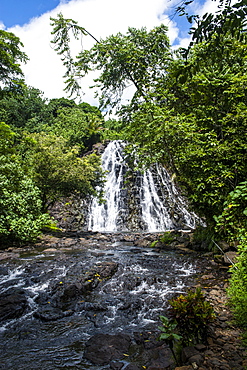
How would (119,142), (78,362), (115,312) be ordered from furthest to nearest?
1. (119,142)
2. (115,312)
3. (78,362)

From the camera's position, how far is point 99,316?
4.46 metres

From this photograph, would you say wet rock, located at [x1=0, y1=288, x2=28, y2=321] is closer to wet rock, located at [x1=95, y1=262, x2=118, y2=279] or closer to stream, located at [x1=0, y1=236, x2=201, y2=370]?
stream, located at [x1=0, y1=236, x2=201, y2=370]

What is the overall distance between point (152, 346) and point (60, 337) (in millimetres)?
1512

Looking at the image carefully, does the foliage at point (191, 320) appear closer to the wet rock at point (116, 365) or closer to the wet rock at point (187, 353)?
the wet rock at point (187, 353)

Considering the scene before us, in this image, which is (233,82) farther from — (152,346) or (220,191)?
(152,346)

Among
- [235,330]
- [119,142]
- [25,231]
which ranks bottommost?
[235,330]

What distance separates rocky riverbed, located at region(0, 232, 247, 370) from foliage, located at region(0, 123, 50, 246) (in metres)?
1.77

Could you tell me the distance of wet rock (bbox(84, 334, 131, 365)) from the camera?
313 cm

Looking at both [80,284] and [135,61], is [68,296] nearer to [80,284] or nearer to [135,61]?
[80,284]

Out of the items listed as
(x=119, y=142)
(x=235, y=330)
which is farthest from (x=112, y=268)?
(x=119, y=142)

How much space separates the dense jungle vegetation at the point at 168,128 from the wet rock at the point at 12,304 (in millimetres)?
3960

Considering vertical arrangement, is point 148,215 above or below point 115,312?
above

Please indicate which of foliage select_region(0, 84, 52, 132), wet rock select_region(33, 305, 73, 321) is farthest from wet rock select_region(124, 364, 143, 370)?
foliage select_region(0, 84, 52, 132)

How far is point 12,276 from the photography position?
21.5ft
